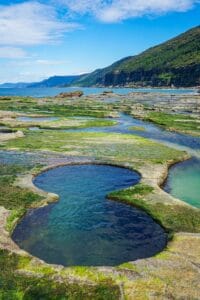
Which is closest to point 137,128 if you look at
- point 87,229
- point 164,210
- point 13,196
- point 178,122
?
point 178,122

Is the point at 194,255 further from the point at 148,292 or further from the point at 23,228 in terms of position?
the point at 23,228

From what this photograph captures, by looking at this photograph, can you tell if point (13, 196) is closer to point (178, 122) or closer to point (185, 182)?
point (185, 182)

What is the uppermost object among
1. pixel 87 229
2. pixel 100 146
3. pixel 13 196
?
pixel 13 196

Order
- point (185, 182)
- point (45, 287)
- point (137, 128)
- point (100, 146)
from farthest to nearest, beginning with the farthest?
point (137, 128)
point (100, 146)
point (185, 182)
point (45, 287)

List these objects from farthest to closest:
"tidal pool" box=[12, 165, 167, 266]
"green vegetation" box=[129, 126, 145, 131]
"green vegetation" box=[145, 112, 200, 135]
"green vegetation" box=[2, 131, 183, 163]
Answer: "green vegetation" box=[129, 126, 145, 131]
"green vegetation" box=[145, 112, 200, 135]
"green vegetation" box=[2, 131, 183, 163]
"tidal pool" box=[12, 165, 167, 266]

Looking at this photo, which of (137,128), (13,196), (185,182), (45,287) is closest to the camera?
(45,287)

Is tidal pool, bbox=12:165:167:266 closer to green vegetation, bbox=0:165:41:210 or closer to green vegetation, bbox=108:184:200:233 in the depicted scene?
green vegetation, bbox=108:184:200:233

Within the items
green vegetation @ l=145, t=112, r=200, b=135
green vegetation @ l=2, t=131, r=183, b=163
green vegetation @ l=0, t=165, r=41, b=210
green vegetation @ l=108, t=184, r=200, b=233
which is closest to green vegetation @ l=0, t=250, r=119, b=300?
green vegetation @ l=108, t=184, r=200, b=233
